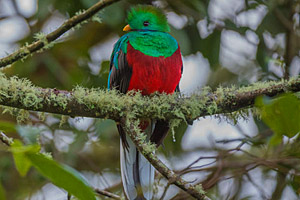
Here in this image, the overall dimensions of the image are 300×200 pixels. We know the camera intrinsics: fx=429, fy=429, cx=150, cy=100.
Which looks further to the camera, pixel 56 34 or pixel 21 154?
pixel 56 34

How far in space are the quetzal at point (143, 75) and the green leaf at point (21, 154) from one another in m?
1.83

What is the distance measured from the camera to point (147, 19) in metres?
3.33

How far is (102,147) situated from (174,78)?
1.70 metres

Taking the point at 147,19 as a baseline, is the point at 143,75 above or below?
below

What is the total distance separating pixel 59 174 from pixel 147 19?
8.05 ft

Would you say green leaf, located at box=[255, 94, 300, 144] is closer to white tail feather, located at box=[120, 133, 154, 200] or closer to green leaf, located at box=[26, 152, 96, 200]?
green leaf, located at box=[26, 152, 96, 200]

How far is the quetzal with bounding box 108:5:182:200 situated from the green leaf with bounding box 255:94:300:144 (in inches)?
53.0

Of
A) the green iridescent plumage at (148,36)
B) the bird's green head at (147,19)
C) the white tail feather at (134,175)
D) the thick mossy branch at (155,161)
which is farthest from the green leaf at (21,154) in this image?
the bird's green head at (147,19)

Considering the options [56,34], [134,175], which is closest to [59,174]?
[56,34]

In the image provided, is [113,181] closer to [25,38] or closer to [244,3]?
[25,38]

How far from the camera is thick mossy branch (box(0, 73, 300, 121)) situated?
217 centimetres

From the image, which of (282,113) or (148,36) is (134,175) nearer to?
(148,36)

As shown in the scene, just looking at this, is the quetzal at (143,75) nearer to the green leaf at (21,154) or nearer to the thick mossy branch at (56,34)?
the thick mossy branch at (56,34)

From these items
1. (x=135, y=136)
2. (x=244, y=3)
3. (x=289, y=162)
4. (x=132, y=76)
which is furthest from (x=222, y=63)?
(x=135, y=136)
